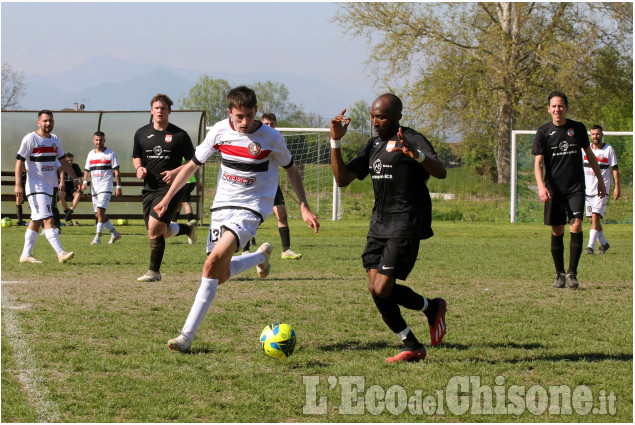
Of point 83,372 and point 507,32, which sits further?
point 507,32

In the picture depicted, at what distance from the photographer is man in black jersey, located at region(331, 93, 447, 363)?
578 centimetres

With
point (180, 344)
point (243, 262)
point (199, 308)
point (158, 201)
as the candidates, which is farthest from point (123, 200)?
point (180, 344)

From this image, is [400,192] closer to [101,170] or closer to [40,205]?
[40,205]

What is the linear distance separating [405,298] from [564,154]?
4.53 m

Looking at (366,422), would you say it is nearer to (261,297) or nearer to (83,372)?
(83,372)

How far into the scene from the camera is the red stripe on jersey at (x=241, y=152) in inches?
257

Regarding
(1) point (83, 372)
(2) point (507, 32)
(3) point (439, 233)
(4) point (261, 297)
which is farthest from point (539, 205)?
(1) point (83, 372)

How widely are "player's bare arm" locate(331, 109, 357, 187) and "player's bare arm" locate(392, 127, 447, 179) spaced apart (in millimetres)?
436

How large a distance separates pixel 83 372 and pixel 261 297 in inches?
140

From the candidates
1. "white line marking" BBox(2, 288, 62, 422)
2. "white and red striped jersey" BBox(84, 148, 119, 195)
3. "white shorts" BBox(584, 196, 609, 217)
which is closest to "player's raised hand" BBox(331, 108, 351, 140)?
"white line marking" BBox(2, 288, 62, 422)

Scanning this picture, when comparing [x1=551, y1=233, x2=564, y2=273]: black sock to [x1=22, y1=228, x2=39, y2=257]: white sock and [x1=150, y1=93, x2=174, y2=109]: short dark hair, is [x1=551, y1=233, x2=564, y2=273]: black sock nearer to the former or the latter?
[x1=150, y1=93, x2=174, y2=109]: short dark hair

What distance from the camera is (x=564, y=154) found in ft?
31.7

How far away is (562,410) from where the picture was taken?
4.54 meters

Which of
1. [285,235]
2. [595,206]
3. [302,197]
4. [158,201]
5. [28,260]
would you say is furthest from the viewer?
[595,206]
